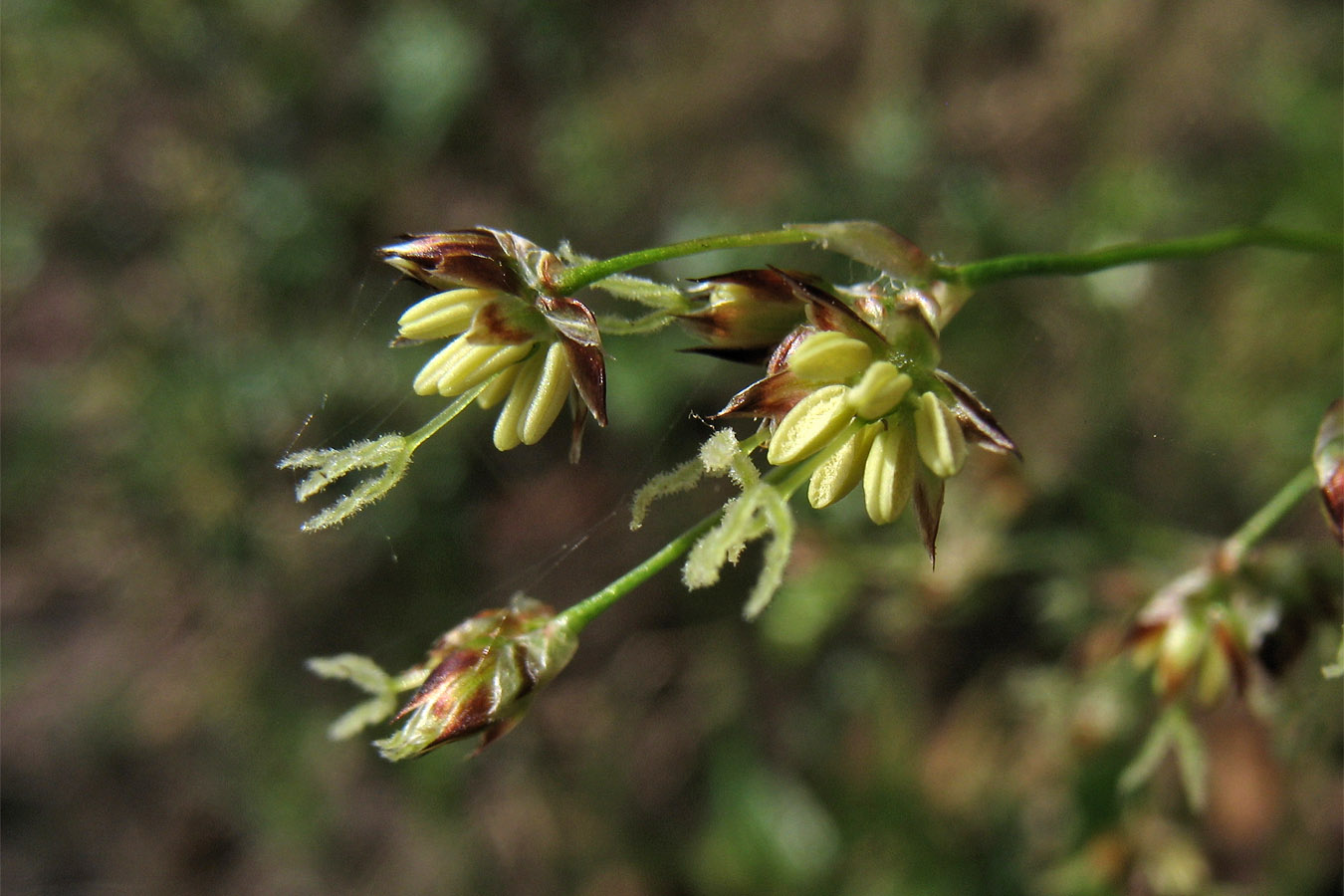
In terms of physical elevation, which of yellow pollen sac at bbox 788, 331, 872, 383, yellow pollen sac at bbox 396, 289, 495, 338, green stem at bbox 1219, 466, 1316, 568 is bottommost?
green stem at bbox 1219, 466, 1316, 568


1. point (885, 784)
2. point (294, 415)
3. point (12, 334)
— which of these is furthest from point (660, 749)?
point (12, 334)

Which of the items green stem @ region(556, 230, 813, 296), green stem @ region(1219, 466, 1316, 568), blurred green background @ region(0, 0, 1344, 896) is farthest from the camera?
blurred green background @ region(0, 0, 1344, 896)

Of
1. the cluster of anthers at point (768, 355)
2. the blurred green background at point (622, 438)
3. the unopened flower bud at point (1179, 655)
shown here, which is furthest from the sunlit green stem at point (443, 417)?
the blurred green background at point (622, 438)

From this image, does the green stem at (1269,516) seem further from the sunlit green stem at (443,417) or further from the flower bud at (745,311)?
the sunlit green stem at (443,417)

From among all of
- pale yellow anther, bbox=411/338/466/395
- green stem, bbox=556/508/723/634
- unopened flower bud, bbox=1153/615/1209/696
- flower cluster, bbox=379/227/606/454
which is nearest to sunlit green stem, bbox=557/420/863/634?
green stem, bbox=556/508/723/634

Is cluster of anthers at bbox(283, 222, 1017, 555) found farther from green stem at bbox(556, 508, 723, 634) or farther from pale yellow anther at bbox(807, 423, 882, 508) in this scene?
green stem at bbox(556, 508, 723, 634)

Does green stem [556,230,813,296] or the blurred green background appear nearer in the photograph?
green stem [556,230,813,296]

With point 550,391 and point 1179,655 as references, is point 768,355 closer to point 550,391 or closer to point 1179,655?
point 550,391
